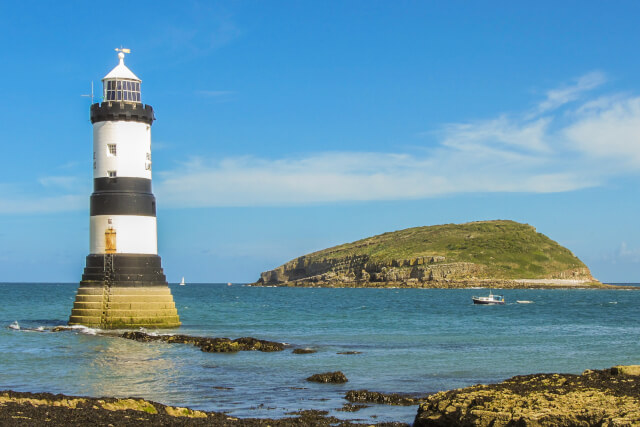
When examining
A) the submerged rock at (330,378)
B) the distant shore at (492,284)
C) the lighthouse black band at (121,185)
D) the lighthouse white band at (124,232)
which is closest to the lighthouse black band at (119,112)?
the lighthouse black band at (121,185)

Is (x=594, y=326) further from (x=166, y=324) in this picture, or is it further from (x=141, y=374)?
(x=141, y=374)

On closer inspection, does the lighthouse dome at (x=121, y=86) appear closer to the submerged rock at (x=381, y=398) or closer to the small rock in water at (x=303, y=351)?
the small rock in water at (x=303, y=351)

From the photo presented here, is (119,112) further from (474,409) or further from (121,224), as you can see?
(474,409)

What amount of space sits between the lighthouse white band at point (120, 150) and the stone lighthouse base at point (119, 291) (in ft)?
13.2

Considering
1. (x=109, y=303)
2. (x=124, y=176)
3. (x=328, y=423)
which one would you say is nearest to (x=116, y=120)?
(x=124, y=176)

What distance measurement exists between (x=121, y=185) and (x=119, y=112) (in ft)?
11.7

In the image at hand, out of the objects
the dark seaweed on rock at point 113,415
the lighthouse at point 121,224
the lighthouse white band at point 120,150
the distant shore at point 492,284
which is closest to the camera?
the dark seaweed on rock at point 113,415

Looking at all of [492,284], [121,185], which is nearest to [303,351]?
[121,185]

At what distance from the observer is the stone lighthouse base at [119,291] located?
3453cm

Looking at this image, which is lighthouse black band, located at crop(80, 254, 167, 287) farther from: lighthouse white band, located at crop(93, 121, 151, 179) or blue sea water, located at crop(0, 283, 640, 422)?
lighthouse white band, located at crop(93, 121, 151, 179)

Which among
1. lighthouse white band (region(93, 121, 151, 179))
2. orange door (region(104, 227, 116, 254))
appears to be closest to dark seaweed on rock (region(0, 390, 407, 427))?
orange door (region(104, 227, 116, 254))

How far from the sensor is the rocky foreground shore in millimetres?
12984

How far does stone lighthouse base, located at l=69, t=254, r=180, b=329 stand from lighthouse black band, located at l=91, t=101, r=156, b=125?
6.61 m

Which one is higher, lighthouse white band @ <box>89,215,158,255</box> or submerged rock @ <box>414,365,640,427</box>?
lighthouse white band @ <box>89,215,158,255</box>
